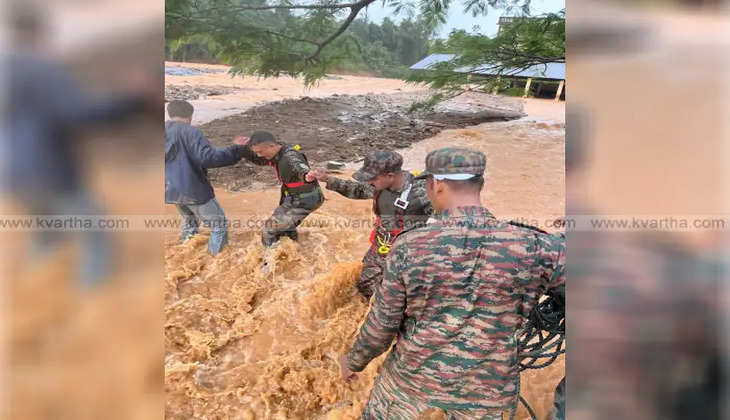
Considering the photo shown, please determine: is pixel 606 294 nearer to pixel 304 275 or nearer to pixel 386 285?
pixel 386 285

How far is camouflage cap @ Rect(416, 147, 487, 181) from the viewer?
1523 millimetres

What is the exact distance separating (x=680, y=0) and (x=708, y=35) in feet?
0.22

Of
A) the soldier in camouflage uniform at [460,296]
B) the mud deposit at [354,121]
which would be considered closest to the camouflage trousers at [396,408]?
the soldier in camouflage uniform at [460,296]

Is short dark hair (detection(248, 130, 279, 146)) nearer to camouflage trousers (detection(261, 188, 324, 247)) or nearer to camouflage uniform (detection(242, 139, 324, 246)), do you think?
camouflage uniform (detection(242, 139, 324, 246))

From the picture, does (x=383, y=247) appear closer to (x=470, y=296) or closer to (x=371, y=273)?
(x=371, y=273)

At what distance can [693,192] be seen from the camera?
0.66 m

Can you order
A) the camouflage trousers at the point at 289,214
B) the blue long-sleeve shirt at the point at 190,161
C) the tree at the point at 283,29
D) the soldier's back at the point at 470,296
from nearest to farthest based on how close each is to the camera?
the soldier's back at the point at 470,296 → the tree at the point at 283,29 → the blue long-sleeve shirt at the point at 190,161 → the camouflage trousers at the point at 289,214

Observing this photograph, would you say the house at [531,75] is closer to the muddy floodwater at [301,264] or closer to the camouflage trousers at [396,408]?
the muddy floodwater at [301,264]

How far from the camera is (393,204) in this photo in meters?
2.81

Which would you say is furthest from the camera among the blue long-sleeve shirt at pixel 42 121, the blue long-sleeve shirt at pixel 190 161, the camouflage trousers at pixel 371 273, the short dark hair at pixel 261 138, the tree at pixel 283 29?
the short dark hair at pixel 261 138

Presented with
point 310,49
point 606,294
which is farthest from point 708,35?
point 310,49

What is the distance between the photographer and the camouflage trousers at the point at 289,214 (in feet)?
12.0

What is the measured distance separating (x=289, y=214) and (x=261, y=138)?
71 cm

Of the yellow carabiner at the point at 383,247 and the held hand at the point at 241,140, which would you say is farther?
the held hand at the point at 241,140
